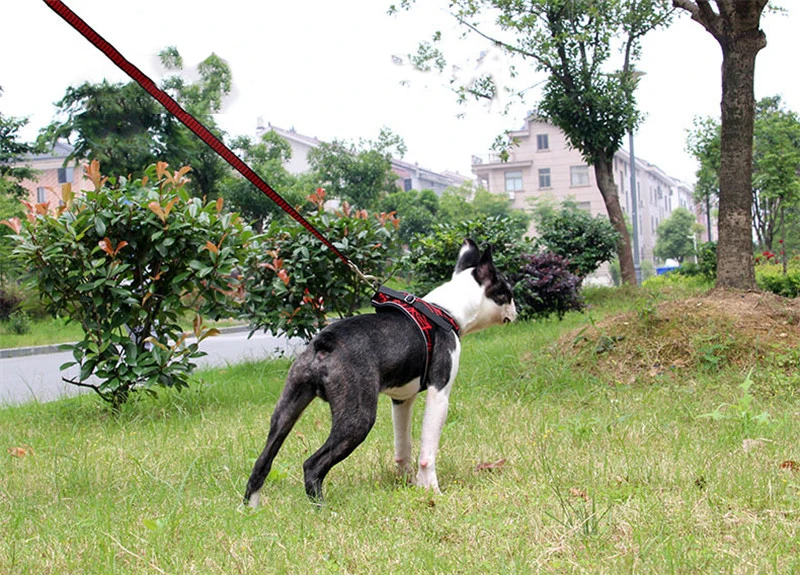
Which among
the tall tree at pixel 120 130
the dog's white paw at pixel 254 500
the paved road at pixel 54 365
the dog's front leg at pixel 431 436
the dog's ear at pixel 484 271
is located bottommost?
the paved road at pixel 54 365

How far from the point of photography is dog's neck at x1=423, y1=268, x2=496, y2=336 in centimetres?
397

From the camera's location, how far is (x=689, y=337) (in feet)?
21.2

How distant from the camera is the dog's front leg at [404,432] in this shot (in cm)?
388

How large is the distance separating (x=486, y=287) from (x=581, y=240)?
12.6 m

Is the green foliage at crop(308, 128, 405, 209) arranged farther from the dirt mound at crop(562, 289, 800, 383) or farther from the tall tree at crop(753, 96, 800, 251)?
the dirt mound at crop(562, 289, 800, 383)

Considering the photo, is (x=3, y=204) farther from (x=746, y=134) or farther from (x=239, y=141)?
(x=746, y=134)

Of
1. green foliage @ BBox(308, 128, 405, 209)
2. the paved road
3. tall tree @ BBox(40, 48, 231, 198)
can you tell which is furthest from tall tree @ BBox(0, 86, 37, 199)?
green foliage @ BBox(308, 128, 405, 209)

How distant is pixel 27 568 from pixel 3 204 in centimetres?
2108

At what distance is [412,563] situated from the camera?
256cm

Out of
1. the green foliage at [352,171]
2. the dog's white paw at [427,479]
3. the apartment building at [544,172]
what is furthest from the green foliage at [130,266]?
the apartment building at [544,172]

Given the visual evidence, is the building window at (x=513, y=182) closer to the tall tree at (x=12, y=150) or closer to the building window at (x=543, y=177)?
the building window at (x=543, y=177)

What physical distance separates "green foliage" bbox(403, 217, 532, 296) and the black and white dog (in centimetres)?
717

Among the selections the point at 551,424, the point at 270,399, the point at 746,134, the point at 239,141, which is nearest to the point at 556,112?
the point at 746,134

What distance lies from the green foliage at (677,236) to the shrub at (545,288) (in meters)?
54.1
